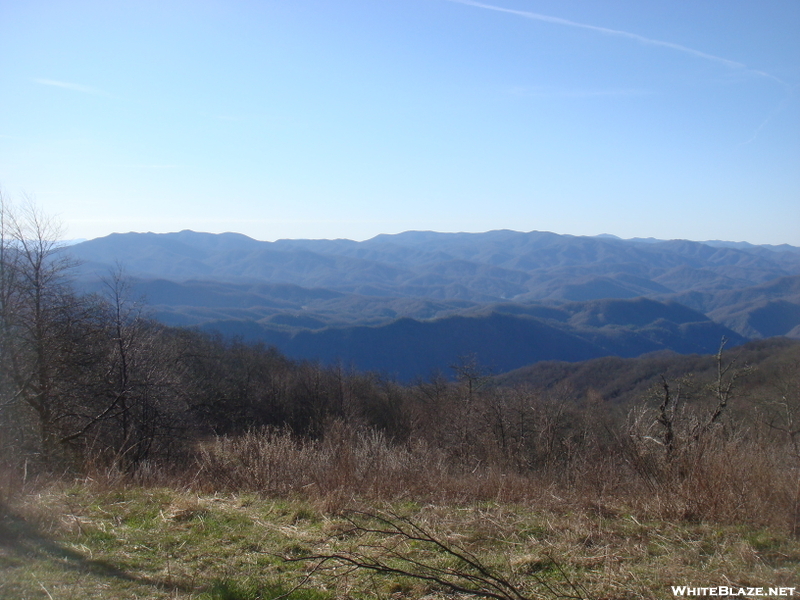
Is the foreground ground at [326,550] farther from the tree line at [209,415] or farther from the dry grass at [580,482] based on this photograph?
the tree line at [209,415]

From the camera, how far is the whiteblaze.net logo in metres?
2.85

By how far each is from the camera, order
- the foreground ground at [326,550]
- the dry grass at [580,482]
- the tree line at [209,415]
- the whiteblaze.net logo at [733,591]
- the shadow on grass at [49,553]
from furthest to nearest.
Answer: the tree line at [209,415], the dry grass at [580,482], the shadow on grass at [49,553], the foreground ground at [326,550], the whiteblaze.net logo at [733,591]

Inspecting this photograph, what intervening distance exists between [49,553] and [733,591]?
4267 mm

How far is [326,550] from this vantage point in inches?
143

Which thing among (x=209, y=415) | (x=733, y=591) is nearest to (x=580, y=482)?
(x=733, y=591)

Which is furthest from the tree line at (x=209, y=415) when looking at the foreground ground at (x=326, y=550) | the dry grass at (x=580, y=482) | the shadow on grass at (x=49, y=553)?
the shadow on grass at (x=49, y=553)

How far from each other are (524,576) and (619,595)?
55 centimetres

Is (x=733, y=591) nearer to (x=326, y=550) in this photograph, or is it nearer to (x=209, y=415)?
(x=326, y=550)

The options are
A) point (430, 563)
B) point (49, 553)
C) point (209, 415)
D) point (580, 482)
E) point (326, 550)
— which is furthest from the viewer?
point (209, 415)

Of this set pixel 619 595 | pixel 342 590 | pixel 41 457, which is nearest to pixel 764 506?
pixel 619 595

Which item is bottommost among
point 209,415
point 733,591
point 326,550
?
point 209,415

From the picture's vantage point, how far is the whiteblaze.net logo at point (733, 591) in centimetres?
285

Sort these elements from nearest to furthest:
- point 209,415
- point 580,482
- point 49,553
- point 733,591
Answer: point 733,591 → point 49,553 → point 580,482 → point 209,415

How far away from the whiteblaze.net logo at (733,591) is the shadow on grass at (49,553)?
2842 mm
